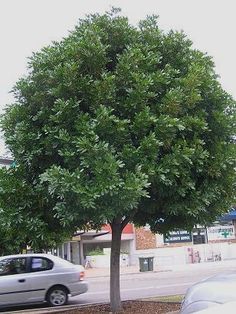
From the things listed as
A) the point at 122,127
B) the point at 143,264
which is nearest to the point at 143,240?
the point at 143,264

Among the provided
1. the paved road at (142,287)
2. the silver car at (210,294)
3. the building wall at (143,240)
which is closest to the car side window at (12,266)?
the paved road at (142,287)

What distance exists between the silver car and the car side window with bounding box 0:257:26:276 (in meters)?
9.47

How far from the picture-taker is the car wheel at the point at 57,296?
13.1 m

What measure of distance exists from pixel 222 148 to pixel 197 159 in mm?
857

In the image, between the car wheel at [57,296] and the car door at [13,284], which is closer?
the car door at [13,284]

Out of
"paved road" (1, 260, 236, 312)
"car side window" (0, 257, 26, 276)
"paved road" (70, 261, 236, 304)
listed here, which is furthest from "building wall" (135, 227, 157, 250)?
"car side window" (0, 257, 26, 276)

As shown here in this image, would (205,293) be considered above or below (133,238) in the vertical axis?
below

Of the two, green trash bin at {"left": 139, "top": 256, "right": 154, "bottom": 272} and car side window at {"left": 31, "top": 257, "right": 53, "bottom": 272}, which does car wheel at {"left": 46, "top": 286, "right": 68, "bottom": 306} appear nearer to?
car side window at {"left": 31, "top": 257, "right": 53, "bottom": 272}

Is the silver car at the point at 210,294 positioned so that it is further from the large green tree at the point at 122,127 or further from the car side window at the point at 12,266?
the car side window at the point at 12,266

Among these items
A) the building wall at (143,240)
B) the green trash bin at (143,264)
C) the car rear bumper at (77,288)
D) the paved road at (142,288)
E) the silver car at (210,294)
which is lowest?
the paved road at (142,288)

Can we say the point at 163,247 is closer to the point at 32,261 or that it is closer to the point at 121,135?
the point at 32,261

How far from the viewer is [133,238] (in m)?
42.5

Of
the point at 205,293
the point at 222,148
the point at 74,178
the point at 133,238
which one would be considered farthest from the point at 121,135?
the point at 133,238

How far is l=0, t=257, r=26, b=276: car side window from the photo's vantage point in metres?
13.0
